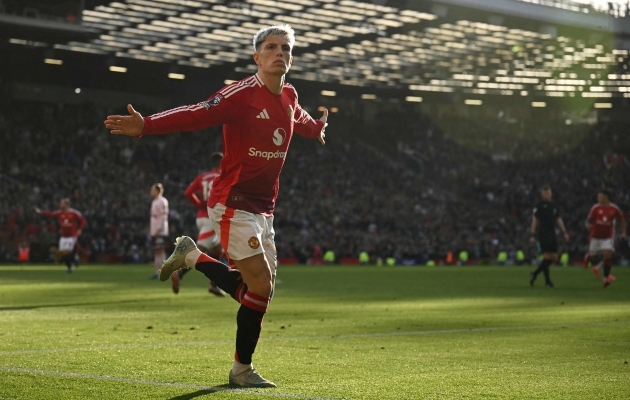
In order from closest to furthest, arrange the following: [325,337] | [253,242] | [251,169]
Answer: [253,242]
[251,169]
[325,337]

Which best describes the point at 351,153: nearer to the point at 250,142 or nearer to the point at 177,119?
the point at 250,142

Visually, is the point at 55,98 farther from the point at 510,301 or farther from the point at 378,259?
the point at 510,301

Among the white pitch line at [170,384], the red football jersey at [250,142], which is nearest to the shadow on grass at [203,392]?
the white pitch line at [170,384]

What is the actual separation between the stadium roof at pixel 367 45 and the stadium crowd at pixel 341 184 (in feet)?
12.5

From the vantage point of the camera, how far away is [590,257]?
22.4 meters

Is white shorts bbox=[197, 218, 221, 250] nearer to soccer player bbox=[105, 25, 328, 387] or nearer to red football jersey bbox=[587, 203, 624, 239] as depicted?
red football jersey bbox=[587, 203, 624, 239]

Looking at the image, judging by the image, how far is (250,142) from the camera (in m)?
6.55

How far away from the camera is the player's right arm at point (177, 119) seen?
6.02m

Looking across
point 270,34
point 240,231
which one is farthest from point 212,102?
point 240,231

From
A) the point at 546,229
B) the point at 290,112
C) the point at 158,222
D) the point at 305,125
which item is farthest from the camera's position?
the point at 158,222

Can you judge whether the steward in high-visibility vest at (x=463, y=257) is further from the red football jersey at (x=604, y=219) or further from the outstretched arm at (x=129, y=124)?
the outstretched arm at (x=129, y=124)

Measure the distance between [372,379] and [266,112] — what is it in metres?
1.86

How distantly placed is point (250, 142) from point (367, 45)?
40.7 metres

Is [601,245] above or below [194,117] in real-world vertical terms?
below
